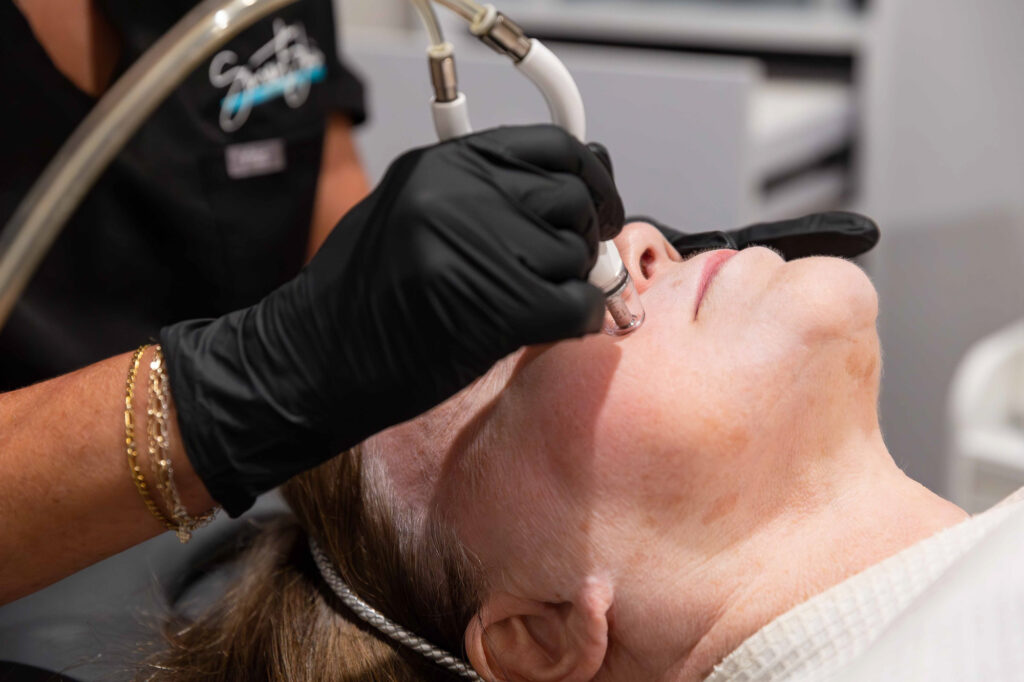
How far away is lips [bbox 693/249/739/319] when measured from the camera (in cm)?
94

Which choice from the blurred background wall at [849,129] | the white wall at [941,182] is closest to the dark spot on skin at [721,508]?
the blurred background wall at [849,129]

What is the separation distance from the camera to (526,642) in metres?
0.93

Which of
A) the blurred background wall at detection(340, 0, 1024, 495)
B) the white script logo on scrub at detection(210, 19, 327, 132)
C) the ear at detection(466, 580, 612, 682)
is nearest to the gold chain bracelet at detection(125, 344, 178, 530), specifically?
the ear at detection(466, 580, 612, 682)

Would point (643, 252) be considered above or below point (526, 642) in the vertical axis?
above

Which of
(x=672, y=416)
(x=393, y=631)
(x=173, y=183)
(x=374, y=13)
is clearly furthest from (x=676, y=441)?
(x=374, y=13)

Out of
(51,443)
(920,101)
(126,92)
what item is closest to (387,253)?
(126,92)

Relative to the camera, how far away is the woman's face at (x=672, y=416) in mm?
859

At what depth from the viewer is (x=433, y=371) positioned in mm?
732

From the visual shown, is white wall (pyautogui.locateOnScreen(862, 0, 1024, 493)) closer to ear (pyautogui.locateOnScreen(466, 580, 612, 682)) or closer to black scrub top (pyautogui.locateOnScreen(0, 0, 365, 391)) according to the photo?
black scrub top (pyautogui.locateOnScreen(0, 0, 365, 391))

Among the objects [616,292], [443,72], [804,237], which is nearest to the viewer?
[443,72]

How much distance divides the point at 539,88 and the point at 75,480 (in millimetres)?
480

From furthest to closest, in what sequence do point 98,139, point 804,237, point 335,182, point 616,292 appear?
1. point 335,182
2. point 804,237
3. point 616,292
4. point 98,139

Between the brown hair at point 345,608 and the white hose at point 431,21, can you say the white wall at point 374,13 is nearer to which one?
the brown hair at point 345,608

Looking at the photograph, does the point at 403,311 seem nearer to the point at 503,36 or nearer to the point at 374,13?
the point at 503,36
